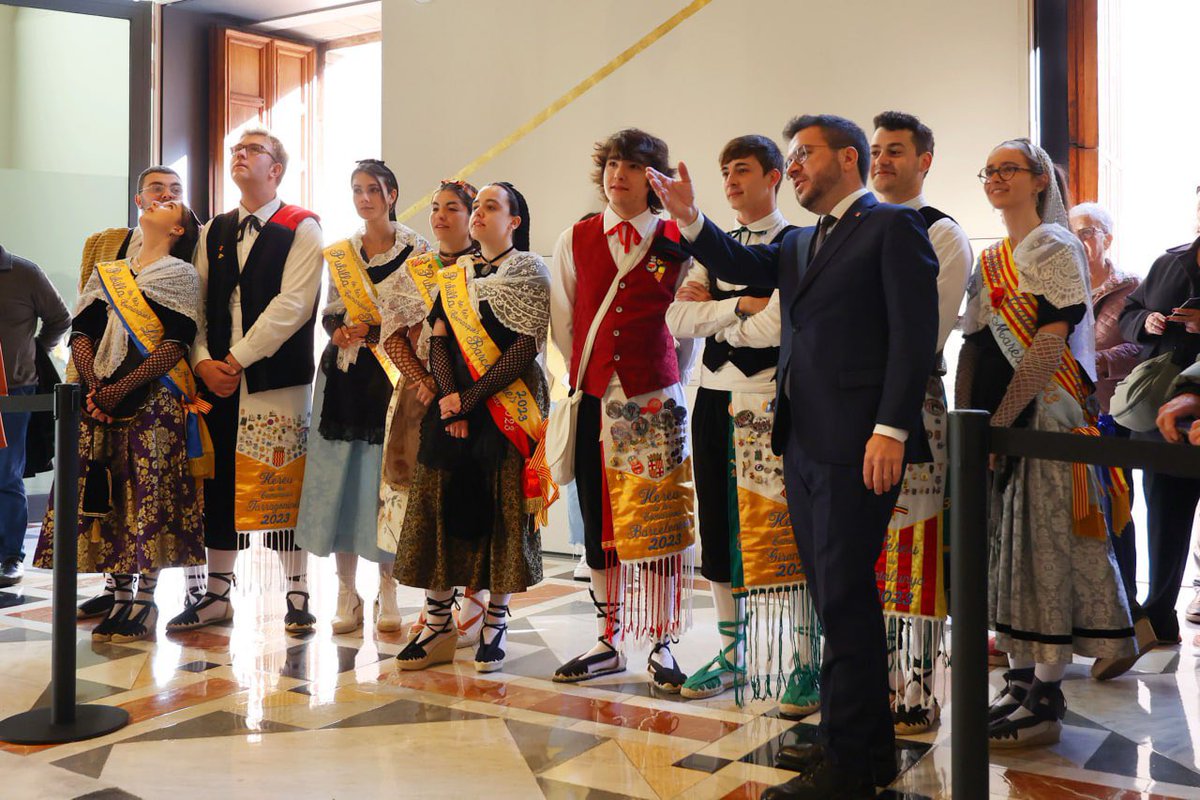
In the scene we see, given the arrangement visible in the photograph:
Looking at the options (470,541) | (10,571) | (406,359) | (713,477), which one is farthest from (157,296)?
(713,477)

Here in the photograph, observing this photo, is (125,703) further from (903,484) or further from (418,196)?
(418,196)

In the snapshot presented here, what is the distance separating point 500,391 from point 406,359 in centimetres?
37

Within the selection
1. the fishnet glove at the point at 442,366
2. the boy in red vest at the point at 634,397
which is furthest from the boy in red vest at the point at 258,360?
the boy in red vest at the point at 634,397

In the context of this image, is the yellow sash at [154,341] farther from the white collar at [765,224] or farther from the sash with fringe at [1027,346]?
the sash with fringe at [1027,346]

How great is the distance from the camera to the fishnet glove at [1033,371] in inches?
108

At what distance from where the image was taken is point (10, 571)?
487 cm

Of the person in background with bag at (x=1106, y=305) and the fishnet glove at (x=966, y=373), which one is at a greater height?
the person in background with bag at (x=1106, y=305)

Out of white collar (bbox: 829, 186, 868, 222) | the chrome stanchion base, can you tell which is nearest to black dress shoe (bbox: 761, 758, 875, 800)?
white collar (bbox: 829, 186, 868, 222)

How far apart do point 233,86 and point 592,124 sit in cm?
266

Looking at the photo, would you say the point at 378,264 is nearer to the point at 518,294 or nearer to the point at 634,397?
the point at 518,294

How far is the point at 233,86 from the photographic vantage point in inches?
276

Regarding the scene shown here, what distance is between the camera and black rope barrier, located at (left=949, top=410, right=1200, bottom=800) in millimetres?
1718

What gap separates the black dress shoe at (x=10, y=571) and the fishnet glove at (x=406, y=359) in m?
2.17

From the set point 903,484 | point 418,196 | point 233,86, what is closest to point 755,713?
point 903,484
